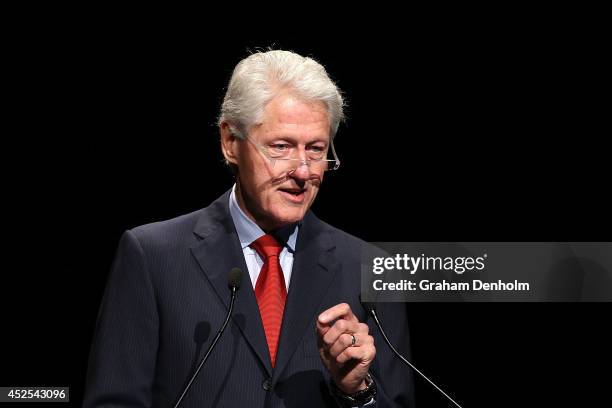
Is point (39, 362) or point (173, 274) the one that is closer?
point (173, 274)

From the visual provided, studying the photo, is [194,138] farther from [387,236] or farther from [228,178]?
[387,236]

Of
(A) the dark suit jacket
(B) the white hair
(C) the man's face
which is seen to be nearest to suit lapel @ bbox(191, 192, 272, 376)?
(A) the dark suit jacket

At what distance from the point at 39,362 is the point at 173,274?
1002 mm

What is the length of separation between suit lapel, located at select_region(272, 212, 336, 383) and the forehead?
Result: 0.32 m

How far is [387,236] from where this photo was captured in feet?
9.77

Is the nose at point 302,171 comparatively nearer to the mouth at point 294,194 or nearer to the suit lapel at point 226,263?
the mouth at point 294,194

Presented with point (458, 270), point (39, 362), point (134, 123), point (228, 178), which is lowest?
point (39, 362)

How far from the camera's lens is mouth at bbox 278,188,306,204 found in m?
2.16

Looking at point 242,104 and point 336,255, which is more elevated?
point 242,104

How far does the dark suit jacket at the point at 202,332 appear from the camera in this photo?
2076 millimetres

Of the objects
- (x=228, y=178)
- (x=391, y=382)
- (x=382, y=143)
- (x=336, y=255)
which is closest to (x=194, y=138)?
(x=228, y=178)

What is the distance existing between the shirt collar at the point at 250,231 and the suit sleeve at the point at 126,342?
0.26m

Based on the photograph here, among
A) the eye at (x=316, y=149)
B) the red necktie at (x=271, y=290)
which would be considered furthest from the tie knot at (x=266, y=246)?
the eye at (x=316, y=149)

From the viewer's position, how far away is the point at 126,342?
82.1 inches
